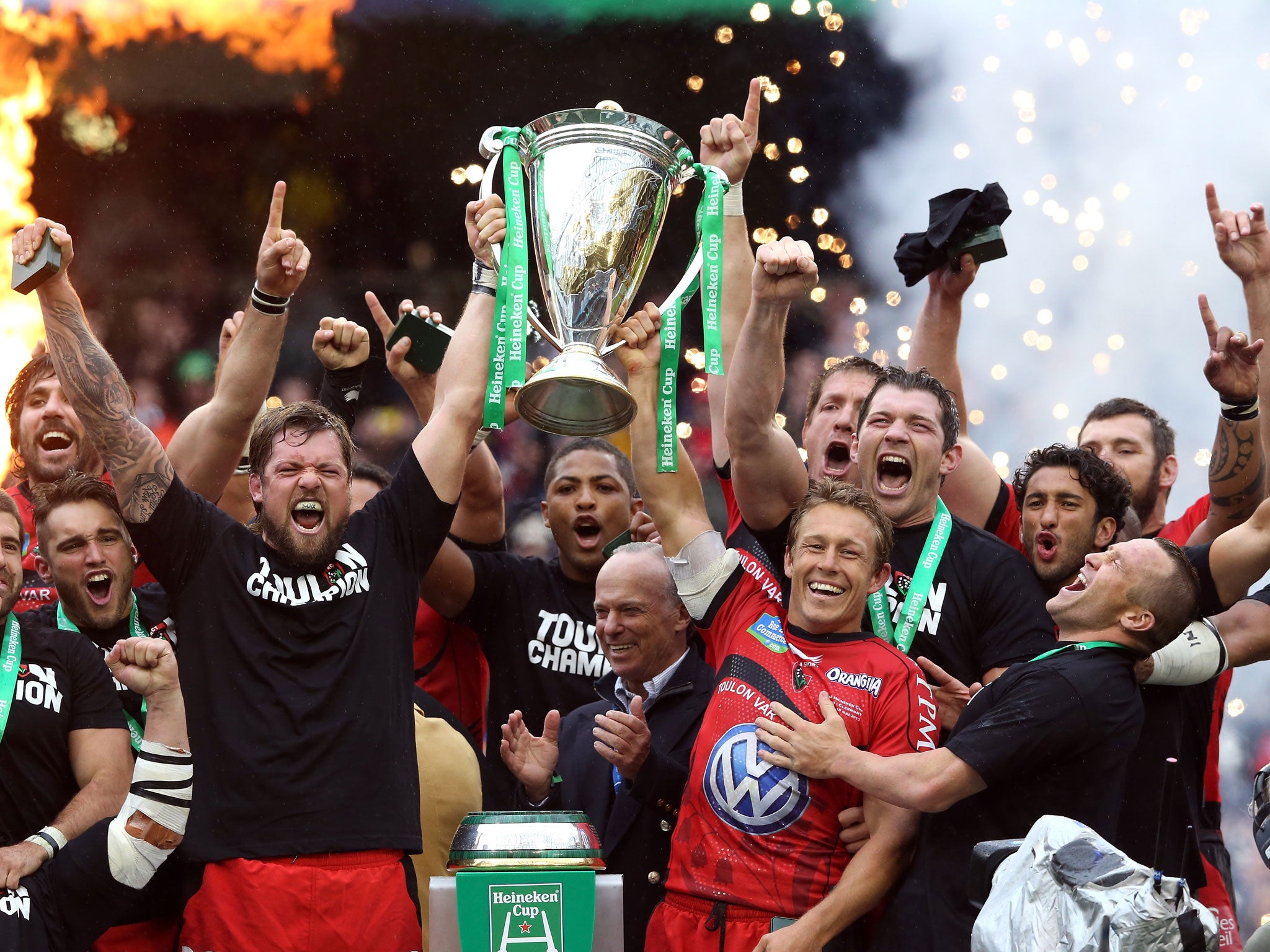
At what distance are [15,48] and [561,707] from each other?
5379mm

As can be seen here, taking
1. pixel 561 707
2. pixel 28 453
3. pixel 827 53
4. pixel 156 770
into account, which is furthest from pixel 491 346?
pixel 827 53

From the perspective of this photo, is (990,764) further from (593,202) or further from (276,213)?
(276,213)

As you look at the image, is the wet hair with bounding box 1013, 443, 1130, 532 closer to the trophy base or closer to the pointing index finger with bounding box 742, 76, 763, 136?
the pointing index finger with bounding box 742, 76, 763, 136

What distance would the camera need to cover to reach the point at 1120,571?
119 inches

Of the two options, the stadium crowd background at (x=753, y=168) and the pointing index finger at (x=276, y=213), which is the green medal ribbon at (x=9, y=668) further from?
the stadium crowd background at (x=753, y=168)

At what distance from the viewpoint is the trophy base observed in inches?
111

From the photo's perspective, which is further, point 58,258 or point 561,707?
point 561,707

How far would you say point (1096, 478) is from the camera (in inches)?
142

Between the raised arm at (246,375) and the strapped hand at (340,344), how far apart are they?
0.35m

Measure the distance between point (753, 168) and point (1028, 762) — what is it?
5.25 m

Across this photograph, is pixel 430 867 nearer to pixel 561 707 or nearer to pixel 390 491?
pixel 561 707

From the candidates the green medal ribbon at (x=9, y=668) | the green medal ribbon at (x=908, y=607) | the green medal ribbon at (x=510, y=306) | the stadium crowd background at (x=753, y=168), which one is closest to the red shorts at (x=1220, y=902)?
the green medal ribbon at (x=908, y=607)

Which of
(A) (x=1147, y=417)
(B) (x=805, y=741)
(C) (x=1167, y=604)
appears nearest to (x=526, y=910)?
(B) (x=805, y=741)

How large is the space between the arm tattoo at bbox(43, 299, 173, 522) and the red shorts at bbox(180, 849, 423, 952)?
779 mm
